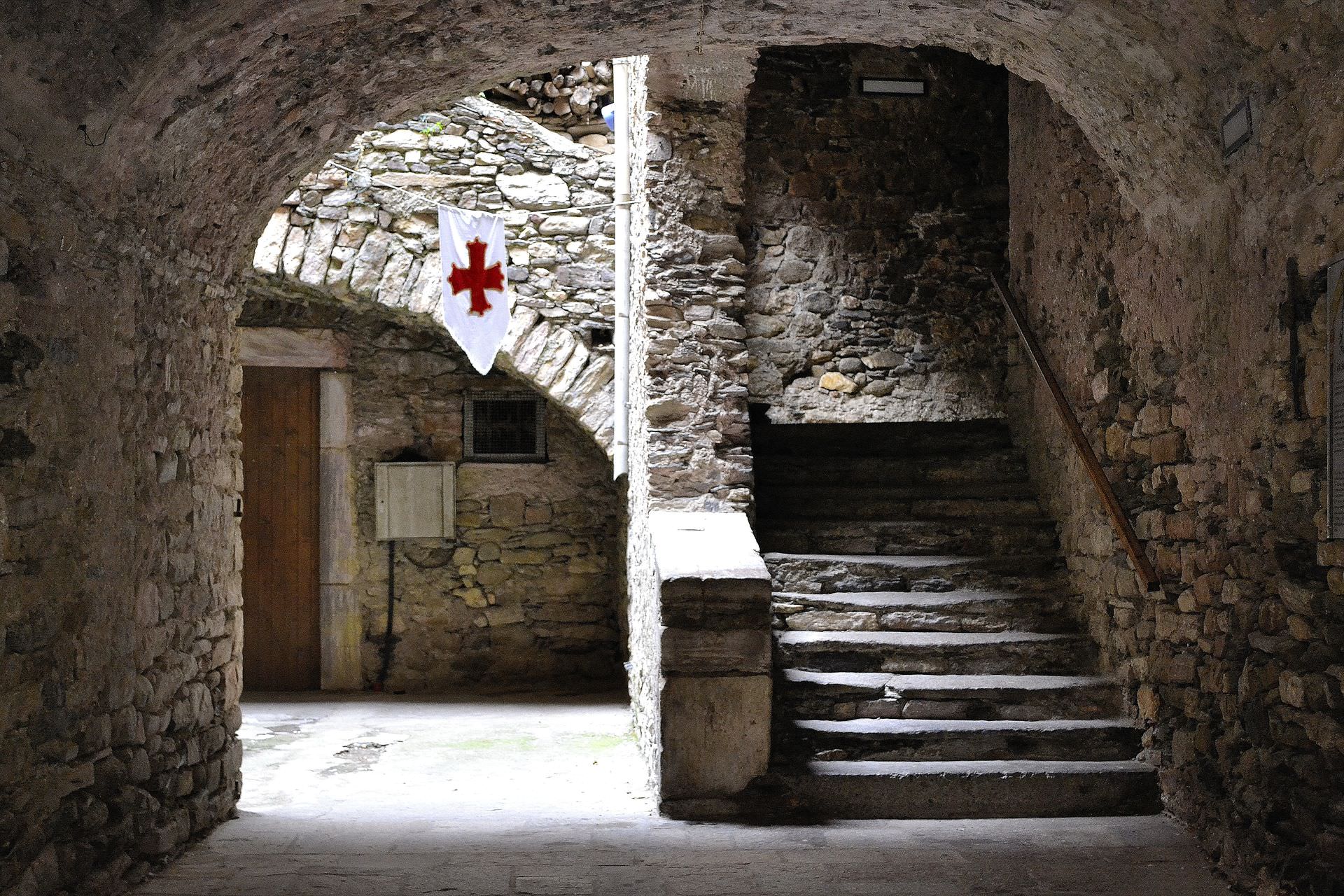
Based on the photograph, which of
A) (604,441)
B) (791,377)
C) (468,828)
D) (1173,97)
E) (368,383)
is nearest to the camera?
(1173,97)

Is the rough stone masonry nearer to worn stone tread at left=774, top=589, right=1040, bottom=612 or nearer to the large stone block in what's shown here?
worn stone tread at left=774, top=589, right=1040, bottom=612

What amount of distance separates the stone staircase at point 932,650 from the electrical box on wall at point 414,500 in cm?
282

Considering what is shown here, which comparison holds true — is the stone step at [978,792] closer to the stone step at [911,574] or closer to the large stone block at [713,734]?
the large stone block at [713,734]

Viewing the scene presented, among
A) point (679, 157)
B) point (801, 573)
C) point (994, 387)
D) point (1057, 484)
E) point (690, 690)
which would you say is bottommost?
point (690, 690)

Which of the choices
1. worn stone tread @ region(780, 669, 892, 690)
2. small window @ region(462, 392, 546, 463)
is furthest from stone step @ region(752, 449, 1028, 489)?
small window @ region(462, 392, 546, 463)

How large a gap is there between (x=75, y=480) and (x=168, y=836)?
45.3 inches

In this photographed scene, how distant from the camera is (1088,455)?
14.1ft

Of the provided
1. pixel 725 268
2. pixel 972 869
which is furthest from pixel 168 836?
pixel 725 268

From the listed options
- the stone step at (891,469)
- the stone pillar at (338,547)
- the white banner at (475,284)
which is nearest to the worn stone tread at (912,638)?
the stone step at (891,469)

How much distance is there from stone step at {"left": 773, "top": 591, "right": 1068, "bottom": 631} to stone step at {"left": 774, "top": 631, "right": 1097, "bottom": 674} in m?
0.15

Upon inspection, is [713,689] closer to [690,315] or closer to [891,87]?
[690,315]

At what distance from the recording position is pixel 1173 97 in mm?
3254

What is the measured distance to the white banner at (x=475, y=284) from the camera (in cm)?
659

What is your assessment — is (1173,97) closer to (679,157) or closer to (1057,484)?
(1057,484)
